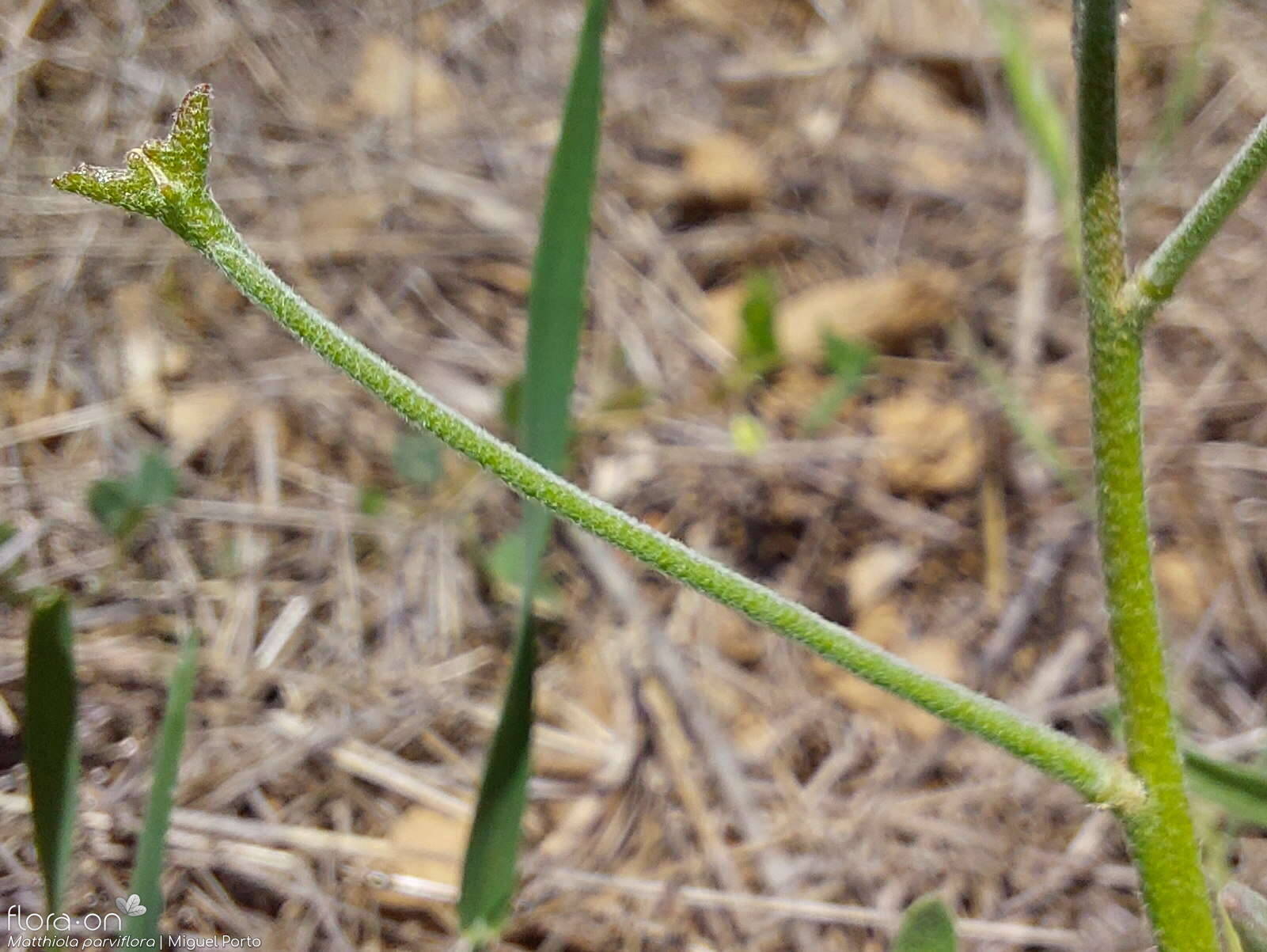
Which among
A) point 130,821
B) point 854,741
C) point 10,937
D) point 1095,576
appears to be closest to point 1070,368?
point 1095,576

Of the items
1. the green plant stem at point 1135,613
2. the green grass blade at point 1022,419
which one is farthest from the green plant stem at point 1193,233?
the green grass blade at point 1022,419

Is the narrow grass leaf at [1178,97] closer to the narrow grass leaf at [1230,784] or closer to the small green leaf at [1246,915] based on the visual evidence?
the narrow grass leaf at [1230,784]

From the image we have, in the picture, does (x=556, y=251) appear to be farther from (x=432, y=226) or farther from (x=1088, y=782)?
(x=432, y=226)

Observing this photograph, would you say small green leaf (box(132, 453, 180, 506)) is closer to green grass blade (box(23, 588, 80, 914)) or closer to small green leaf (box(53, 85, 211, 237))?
green grass blade (box(23, 588, 80, 914))

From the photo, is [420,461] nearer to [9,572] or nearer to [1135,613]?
[9,572]

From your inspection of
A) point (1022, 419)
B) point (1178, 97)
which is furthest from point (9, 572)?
point (1178, 97)

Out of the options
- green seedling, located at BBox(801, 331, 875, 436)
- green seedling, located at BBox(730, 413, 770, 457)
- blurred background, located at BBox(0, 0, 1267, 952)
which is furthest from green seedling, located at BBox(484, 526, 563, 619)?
green seedling, located at BBox(801, 331, 875, 436)
